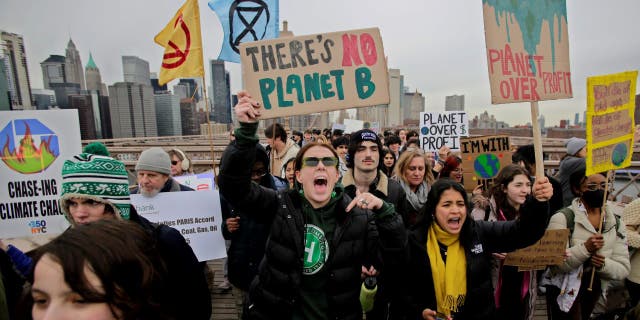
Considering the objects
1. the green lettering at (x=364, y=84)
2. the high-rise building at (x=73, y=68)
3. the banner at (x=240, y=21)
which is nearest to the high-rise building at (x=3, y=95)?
the banner at (x=240, y=21)

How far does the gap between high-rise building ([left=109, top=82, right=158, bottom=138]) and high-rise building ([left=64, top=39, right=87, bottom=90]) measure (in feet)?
117

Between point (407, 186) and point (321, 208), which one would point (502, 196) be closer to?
point (407, 186)

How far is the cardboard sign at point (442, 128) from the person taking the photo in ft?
23.5

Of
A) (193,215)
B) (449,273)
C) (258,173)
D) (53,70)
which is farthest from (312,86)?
(53,70)

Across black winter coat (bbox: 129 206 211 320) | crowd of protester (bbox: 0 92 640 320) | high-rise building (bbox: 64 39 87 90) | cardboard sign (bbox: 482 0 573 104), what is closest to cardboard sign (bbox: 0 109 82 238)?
crowd of protester (bbox: 0 92 640 320)

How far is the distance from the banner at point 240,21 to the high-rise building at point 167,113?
3620 cm

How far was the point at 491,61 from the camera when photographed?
2.42 meters

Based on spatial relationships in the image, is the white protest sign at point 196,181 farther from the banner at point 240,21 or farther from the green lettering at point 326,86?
the green lettering at point 326,86

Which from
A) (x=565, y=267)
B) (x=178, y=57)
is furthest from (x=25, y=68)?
(x=565, y=267)

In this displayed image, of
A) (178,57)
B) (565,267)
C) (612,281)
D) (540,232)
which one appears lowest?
(612,281)

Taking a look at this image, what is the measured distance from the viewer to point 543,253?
2.63 metres

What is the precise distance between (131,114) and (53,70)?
160 feet

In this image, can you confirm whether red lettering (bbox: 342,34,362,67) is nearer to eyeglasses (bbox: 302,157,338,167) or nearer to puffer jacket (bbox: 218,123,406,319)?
eyeglasses (bbox: 302,157,338,167)

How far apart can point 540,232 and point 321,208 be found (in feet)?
5.24
